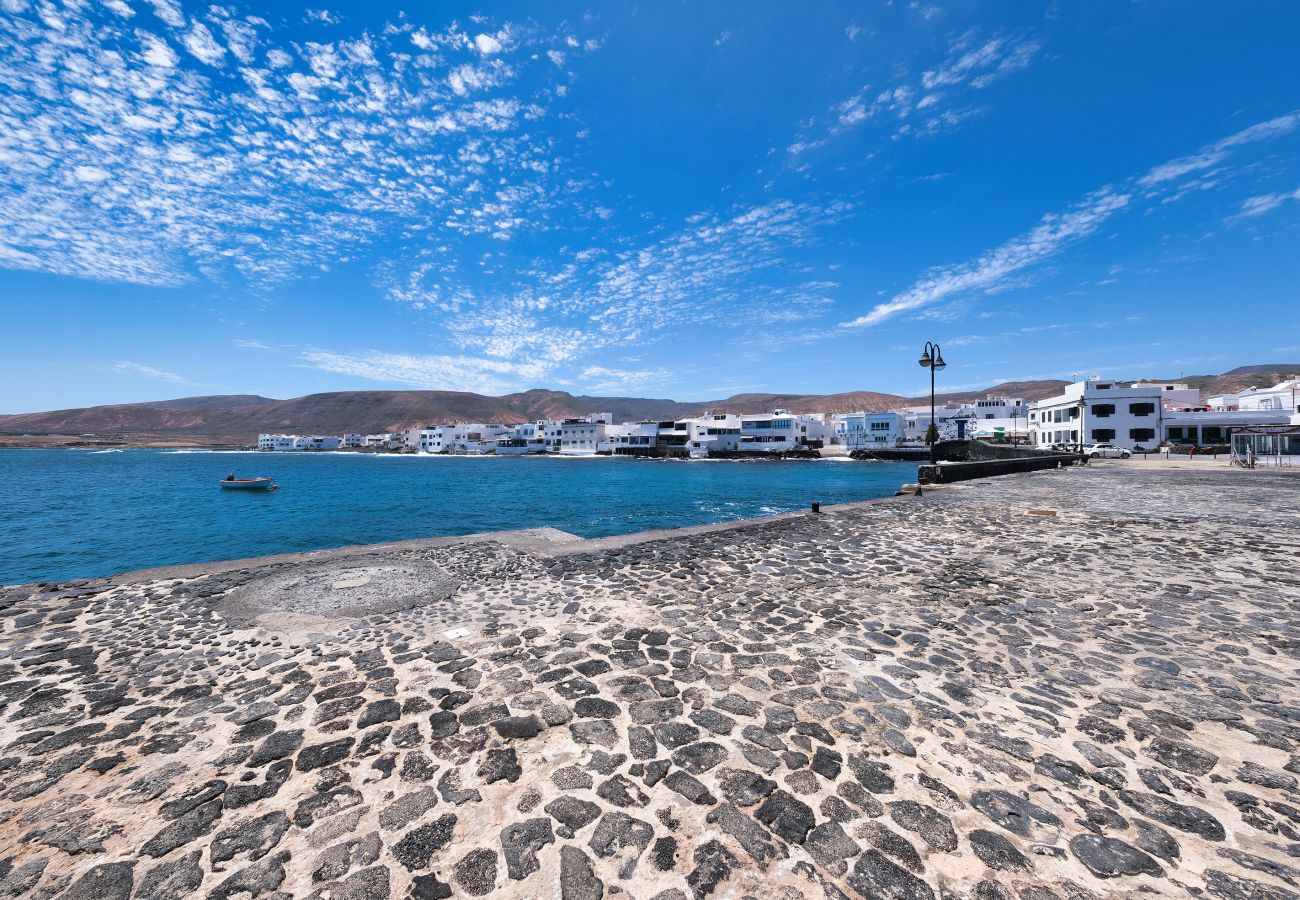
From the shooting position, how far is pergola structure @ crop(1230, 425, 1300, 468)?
25953mm

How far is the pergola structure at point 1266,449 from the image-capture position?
2595cm

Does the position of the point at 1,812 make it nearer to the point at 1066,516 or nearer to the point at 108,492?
the point at 1066,516

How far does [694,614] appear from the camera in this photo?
222 inches

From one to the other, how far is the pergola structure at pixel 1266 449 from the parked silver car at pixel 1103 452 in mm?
8844

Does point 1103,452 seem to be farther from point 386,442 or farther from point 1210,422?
point 386,442

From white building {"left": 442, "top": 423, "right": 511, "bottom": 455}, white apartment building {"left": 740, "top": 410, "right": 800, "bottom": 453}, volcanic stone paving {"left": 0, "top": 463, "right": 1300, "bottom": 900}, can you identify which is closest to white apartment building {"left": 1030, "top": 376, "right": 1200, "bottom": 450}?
white apartment building {"left": 740, "top": 410, "right": 800, "bottom": 453}

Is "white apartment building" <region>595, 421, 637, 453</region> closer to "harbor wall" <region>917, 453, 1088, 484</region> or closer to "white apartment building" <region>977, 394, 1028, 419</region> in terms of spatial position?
"white apartment building" <region>977, 394, 1028, 419</region>

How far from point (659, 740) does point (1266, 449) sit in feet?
144

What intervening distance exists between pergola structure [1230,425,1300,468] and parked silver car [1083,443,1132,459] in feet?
29.0

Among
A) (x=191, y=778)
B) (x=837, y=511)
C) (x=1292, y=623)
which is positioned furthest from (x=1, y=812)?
(x=837, y=511)

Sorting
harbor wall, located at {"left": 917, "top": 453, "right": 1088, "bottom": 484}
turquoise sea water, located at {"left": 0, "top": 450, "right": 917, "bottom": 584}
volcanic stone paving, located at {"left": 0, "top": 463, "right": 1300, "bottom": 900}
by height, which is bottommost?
turquoise sea water, located at {"left": 0, "top": 450, "right": 917, "bottom": 584}

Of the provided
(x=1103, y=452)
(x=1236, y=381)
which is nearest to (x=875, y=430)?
(x=1103, y=452)

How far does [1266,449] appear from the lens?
27578 millimetres

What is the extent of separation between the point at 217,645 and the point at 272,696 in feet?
5.15
